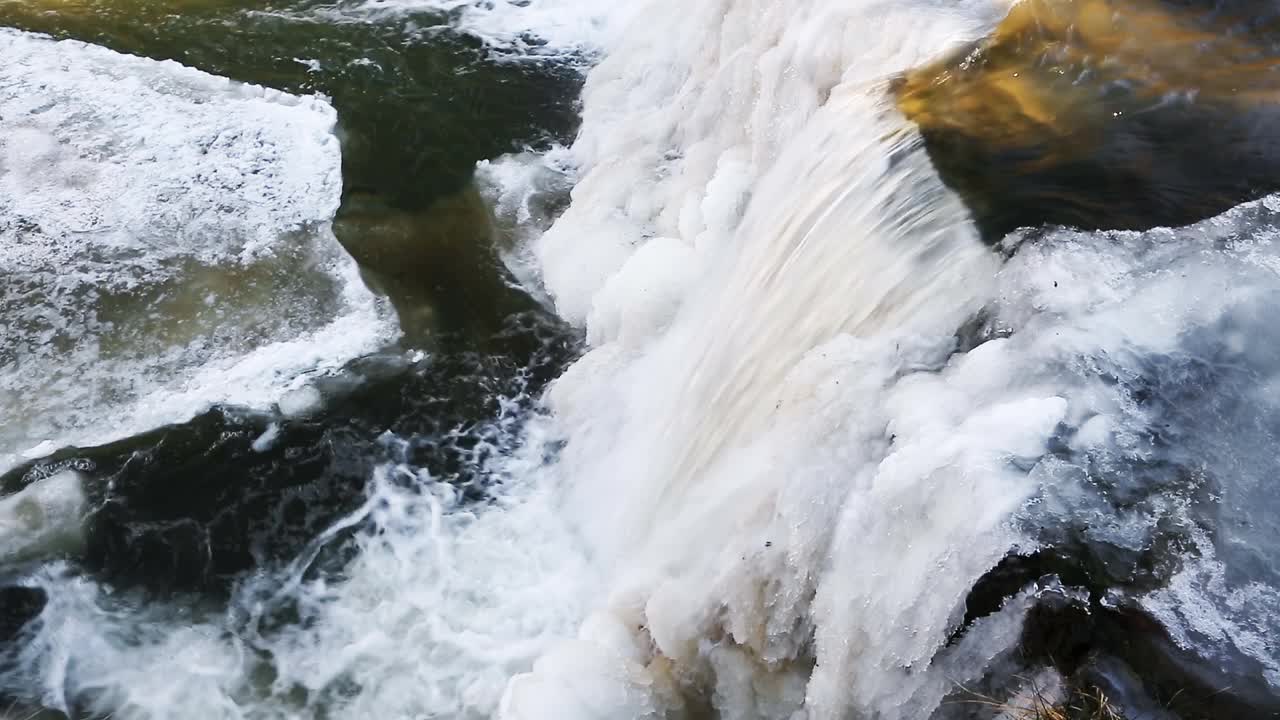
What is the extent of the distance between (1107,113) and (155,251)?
505 cm

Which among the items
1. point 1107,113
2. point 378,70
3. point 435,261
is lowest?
point 435,261

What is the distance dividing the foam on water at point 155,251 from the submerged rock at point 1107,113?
3.13 metres

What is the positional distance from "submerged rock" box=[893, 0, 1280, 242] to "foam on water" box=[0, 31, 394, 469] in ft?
10.3

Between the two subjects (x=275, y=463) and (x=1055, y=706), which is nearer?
(x=1055, y=706)

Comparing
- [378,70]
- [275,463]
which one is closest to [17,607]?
[275,463]

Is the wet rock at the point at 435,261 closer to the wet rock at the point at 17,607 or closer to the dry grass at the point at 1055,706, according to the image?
the wet rock at the point at 17,607

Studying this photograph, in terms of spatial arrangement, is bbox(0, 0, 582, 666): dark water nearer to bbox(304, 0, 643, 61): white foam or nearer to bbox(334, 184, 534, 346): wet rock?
bbox(334, 184, 534, 346): wet rock

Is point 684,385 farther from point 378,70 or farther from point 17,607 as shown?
point 378,70

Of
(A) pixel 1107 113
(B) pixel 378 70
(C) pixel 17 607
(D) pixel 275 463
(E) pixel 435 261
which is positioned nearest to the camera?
(A) pixel 1107 113

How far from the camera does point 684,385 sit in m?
4.59

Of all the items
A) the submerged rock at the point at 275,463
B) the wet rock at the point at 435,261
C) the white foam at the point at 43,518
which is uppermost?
the wet rock at the point at 435,261

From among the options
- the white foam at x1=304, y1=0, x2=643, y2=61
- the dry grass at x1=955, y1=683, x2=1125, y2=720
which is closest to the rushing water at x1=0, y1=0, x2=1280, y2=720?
the dry grass at x1=955, y1=683, x2=1125, y2=720

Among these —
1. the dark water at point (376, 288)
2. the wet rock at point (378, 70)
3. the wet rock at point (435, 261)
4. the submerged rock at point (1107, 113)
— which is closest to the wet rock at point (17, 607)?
the dark water at point (376, 288)

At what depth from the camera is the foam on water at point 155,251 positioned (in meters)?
5.10
